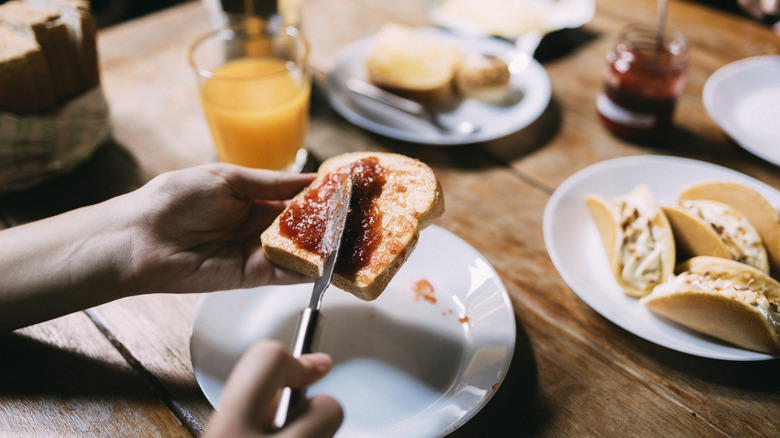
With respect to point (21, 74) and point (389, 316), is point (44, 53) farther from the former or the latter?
point (389, 316)

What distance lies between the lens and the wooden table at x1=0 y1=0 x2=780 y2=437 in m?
0.96

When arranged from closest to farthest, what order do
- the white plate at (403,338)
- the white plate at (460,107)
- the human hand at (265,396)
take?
the human hand at (265,396)
the white plate at (403,338)
the white plate at (460,107)

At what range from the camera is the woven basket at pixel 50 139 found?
1.30m

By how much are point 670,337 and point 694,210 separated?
0.32 m

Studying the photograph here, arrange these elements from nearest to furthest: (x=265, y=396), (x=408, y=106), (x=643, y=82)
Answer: (x=265, y=396) → (x=643, y=82) → (x=408, y=106)

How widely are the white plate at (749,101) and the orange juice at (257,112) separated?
125 centimetres

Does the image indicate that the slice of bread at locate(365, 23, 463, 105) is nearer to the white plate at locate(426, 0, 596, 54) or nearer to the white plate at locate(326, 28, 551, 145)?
the white plate at locate(326, 28, 551, 145)

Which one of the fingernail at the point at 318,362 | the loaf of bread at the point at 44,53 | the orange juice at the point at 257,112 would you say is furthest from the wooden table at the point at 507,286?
the fingernail at the point at 318,362

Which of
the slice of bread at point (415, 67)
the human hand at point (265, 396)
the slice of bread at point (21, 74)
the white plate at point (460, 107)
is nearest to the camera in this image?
the human hand at point (265, 396)

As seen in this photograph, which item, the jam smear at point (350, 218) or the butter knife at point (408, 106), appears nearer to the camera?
the jam smear at point (350, 218)

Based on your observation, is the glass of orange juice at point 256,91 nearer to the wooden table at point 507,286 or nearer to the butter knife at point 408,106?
the wooden table at point 507,286

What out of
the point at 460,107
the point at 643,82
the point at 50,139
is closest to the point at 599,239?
the point at 643,82

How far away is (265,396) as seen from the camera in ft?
2.17

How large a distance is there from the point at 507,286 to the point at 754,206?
56cm
